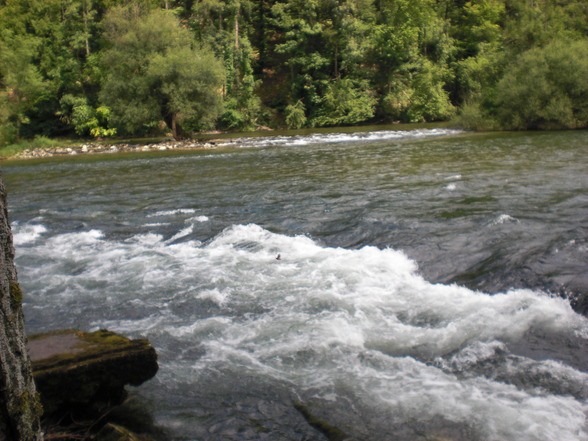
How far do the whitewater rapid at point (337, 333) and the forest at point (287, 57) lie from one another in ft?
101

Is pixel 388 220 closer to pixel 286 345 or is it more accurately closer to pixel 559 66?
pixel 286 345

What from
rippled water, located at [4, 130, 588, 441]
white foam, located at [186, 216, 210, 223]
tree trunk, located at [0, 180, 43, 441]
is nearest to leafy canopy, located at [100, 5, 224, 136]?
rippled water, located at [4, 130, 588, 441]

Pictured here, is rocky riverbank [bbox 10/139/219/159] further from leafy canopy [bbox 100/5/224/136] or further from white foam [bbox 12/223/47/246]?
white foam [bbox 12/223/47/246]

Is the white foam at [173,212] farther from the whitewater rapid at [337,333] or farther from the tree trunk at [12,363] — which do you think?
the tree trunk at [12,363]

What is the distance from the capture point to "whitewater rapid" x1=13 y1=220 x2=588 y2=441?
3.77 metres

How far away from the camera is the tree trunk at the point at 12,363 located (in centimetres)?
180

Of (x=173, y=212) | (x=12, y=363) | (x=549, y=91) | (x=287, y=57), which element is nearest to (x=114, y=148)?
(x=173, y=212)

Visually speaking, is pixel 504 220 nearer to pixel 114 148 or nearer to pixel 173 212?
pixel 173 212

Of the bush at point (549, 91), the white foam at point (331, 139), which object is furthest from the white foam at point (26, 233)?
the bush at point (549, 91)

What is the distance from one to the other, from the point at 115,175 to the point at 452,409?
1840cm

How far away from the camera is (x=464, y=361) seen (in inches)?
177

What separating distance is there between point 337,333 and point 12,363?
368 centimetres

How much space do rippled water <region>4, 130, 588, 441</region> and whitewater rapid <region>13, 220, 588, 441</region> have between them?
0.9 inches

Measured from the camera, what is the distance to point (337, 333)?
516 cm
